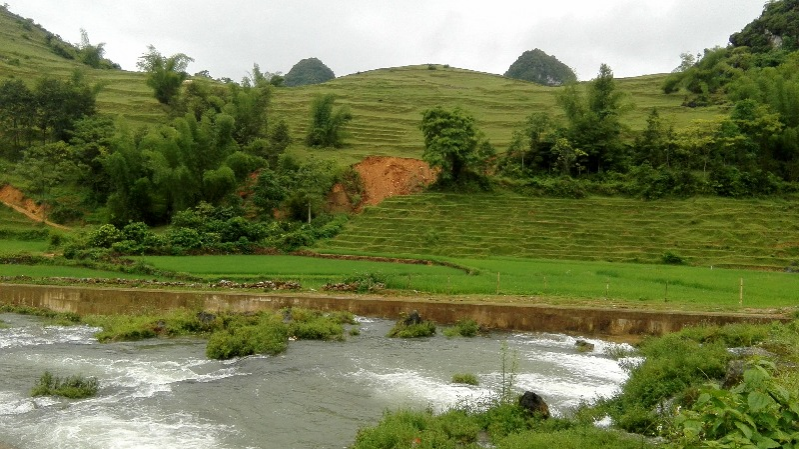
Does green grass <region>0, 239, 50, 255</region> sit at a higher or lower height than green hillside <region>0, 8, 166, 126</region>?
lower

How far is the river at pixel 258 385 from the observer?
11.1 m

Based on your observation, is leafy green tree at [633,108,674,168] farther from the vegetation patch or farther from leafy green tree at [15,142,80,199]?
leafy green tree at [15,142,80,199]

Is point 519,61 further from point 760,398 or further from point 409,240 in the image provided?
point 760,398

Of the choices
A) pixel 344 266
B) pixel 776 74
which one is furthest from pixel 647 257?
pixel 776 74

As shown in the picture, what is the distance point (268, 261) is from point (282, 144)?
1934 cm

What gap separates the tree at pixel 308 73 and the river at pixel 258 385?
4645 inches

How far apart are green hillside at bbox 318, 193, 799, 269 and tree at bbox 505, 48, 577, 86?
3457 inches

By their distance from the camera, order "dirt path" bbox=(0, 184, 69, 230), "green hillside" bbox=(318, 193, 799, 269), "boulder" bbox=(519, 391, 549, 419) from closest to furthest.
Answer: "boulder" bbox=(519, 391, 549, 419) < "green hillside" bbox=(318, 193, 799, 269) < "dirt path" bbox=(0, 184, 69, 230)

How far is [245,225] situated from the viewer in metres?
33.6

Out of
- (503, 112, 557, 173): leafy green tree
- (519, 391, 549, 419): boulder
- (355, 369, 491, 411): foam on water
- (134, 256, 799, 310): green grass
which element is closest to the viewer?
(519, 391, 549, 419): boulder

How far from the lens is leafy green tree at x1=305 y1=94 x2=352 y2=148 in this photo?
51.0 meters

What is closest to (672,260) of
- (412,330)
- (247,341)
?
(412,330)

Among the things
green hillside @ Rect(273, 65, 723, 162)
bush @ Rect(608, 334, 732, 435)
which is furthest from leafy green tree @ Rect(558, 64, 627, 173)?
bush @ Rect(608, 334, 732, 435)

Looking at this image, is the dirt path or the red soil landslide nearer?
the dirt path
